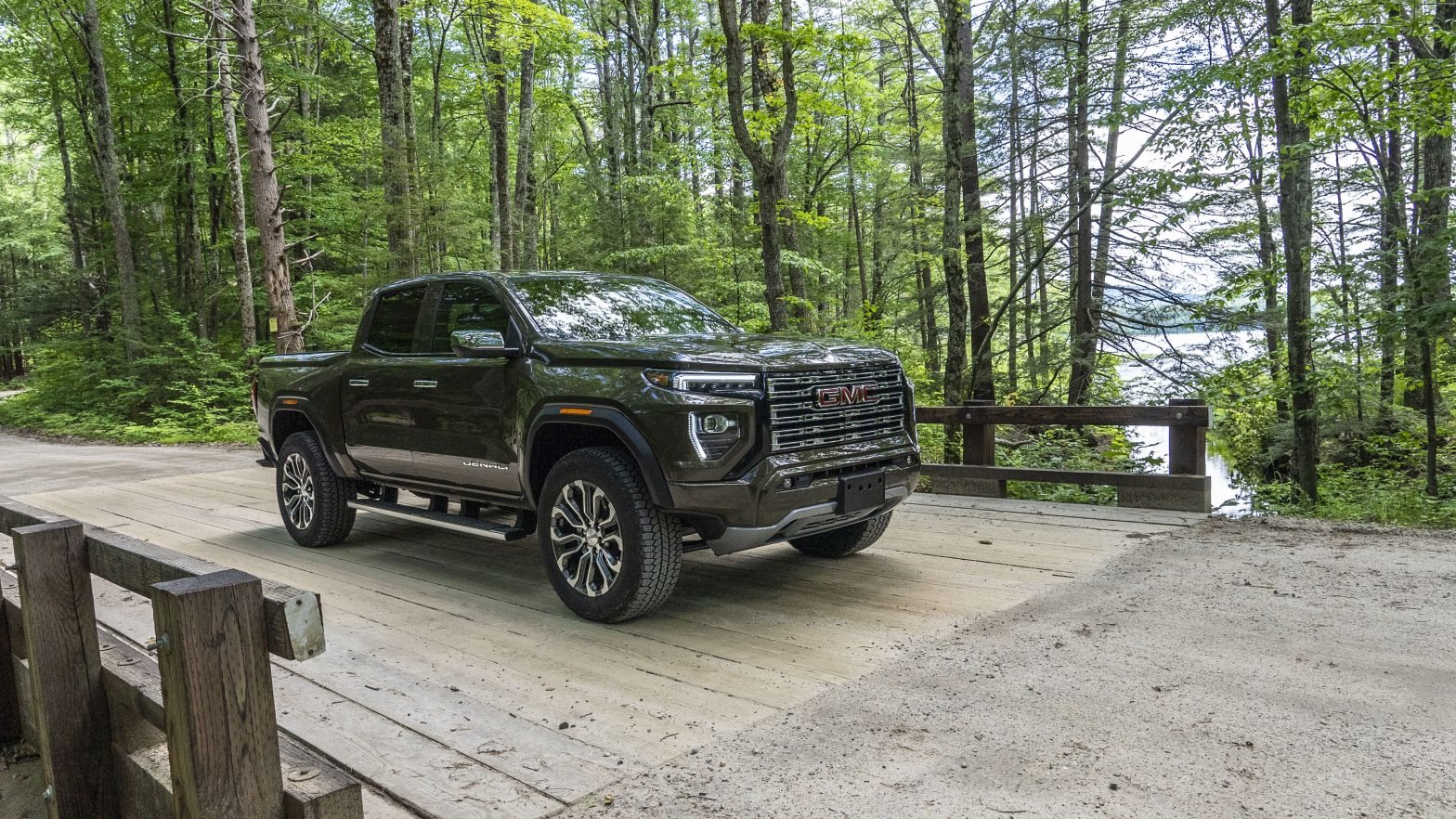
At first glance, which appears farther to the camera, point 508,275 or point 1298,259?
point 1298,259

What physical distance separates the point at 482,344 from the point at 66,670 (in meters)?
2.42

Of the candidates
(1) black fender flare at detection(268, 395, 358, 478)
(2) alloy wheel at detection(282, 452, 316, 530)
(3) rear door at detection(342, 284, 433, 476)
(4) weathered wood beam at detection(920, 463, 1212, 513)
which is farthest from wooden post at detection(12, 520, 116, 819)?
(4) weathered wood beam at detection(920, 463, 1212, 513)

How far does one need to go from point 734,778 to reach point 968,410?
5582 millimetres

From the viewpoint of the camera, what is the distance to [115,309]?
23.3 meters

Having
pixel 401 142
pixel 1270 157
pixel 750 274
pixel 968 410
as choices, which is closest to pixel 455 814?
pixel 968 410

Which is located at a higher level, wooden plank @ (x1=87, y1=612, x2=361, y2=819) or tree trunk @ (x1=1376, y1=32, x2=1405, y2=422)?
tree trunk @ (x1=1376, y1=32, x2=1405, y2=422)

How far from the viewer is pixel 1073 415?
7203mm

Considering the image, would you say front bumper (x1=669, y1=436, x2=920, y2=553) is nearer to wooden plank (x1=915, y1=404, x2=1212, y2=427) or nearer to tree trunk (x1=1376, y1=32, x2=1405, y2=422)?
wooden plank (x1=915, y1=404, x2=1212, y2=427)

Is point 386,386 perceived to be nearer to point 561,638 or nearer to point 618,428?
point 618,428

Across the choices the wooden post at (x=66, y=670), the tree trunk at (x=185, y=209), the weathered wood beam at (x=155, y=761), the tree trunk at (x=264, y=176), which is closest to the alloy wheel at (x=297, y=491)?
the weathered wood beam at (x=155, y=761)

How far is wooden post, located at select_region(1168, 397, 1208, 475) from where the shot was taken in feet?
22.0

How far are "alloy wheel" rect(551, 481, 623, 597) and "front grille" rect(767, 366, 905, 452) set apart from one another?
97 cm

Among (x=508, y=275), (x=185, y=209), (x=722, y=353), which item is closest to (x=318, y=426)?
(x=508, y=275)

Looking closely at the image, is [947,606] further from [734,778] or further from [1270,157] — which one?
[1270,157]
